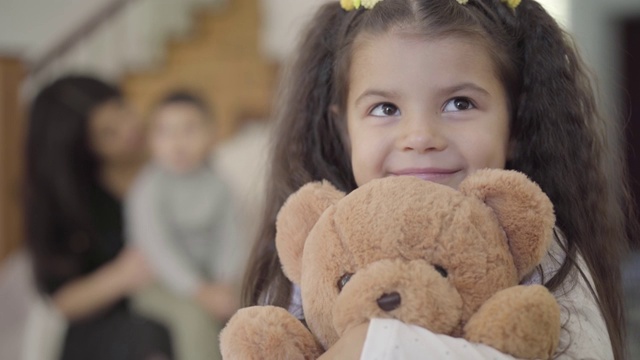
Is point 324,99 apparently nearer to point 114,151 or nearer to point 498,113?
point 498,113

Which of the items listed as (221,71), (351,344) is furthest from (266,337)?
(221,71)

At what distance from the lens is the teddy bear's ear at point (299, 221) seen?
0.89 meters

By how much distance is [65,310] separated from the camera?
3.37 meters

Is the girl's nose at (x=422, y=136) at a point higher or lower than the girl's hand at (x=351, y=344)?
higher

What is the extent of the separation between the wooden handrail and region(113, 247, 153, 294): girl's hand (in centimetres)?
127

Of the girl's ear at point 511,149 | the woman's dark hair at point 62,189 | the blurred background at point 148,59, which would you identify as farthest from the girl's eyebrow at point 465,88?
the blurred background at point 148,59

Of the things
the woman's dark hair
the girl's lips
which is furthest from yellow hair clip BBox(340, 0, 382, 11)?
the woman's dark hair

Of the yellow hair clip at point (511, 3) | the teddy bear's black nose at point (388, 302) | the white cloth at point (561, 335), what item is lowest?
the white cloth at point (561, 335)

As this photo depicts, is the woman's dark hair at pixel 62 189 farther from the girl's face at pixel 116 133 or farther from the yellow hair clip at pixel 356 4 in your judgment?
the yellow hair clip at pixel 356 4

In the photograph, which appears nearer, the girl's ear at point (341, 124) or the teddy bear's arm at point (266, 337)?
the teddy bear's arm at point (266, 337)

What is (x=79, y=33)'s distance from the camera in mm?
4297

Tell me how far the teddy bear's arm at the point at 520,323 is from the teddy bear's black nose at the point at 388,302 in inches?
2.7

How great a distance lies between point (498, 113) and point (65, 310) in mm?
2672

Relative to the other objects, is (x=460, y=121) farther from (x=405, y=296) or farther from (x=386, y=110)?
(x=405, y=296)
